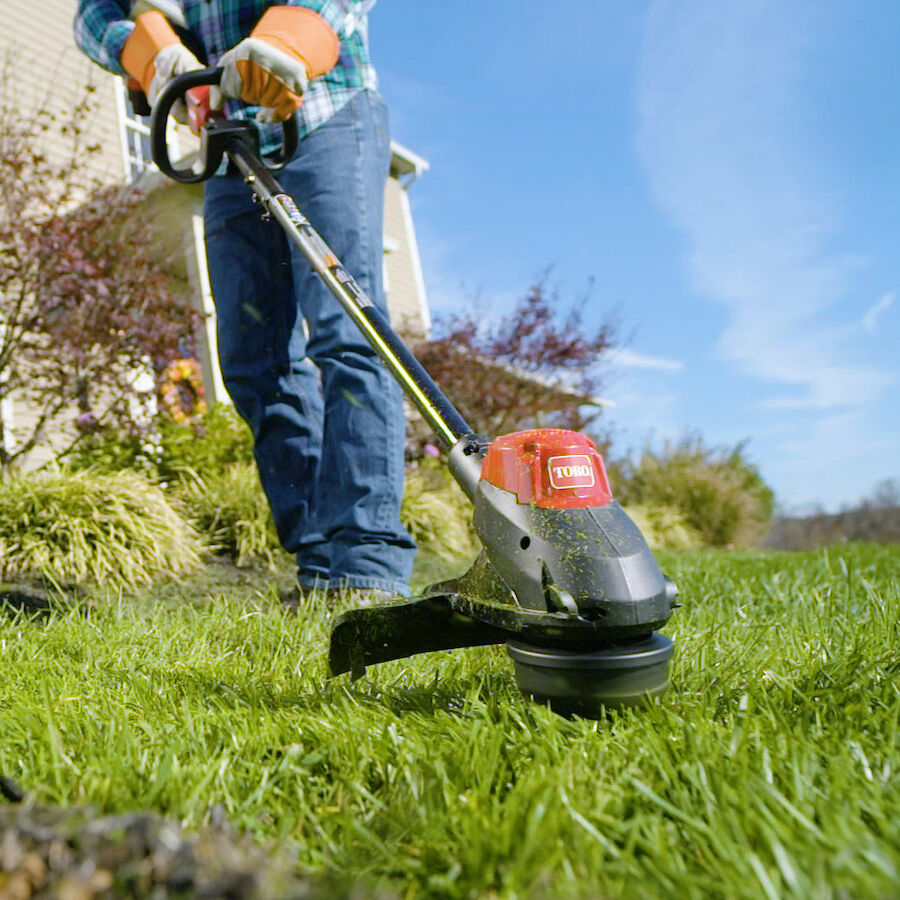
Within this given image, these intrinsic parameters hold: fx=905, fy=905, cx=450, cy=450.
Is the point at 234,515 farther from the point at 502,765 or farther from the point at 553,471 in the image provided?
the point at 502,765

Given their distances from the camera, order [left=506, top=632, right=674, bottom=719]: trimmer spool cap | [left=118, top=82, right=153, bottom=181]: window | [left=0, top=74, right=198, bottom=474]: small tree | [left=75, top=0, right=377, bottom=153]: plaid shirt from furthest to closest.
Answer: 1. [left=118, top=82, right=153, bottom=181]: window
2. [left=0, top=74, right=198, bottom=474]: small tree
3. [left=75, top=0, right=377, bottom=153]: plaid shirt
4. [left=506, top=632, right=674, bottom=719]: trimmer spool cap

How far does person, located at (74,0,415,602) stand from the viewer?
2738 mm

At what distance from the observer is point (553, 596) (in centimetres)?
131

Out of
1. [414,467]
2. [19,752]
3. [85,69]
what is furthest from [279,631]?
[85,69]

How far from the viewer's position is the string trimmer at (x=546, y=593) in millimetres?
1288

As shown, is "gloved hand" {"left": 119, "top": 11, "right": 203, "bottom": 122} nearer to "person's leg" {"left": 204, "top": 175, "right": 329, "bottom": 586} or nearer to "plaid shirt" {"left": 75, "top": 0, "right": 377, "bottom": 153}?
"plaid shirt" {"left": 75, "top": 0, "right": 377, "bottom": 153}

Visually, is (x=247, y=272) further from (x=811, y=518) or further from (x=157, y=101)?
(x=811, y=518)

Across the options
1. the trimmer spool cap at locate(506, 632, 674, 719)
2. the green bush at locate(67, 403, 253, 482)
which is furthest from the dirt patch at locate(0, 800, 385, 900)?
the green bush at locate(67, 403, 253, 482)

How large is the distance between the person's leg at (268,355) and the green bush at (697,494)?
819 cm

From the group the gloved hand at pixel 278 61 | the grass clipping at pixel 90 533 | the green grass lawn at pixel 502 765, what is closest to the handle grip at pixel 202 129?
the gloved hand at pixel 278 61

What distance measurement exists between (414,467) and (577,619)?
654 centimetres

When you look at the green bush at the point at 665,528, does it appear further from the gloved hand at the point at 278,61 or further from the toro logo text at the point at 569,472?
the toro logo text at the point at 569,472

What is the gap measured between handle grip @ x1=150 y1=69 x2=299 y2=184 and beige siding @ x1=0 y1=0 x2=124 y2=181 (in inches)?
272

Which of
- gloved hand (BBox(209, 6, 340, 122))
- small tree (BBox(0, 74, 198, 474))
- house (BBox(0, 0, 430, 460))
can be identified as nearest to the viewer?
gloved hand (BBox(209, 6, 340, 122))
